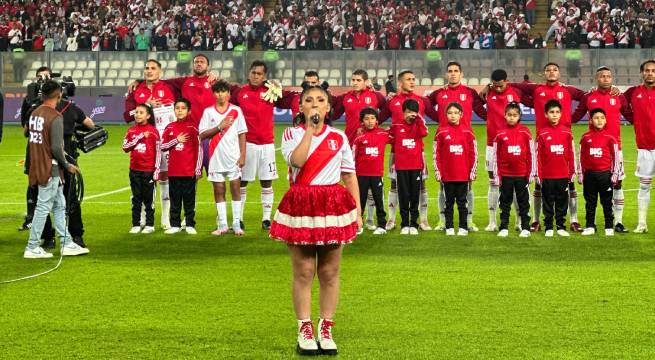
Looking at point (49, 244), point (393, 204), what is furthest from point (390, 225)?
point (49, 244)

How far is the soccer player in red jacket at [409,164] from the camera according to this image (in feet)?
45.1

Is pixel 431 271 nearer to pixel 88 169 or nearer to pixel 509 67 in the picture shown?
pixel 88 169

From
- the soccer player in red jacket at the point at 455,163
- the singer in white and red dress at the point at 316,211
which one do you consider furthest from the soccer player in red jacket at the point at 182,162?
the singer in white and red dress at the point at 316,211

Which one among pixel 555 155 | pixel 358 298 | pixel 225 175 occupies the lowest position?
pixel 358 298

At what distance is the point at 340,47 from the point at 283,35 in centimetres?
255

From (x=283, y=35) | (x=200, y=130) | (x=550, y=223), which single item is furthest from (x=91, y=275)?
(x=283, y=35)

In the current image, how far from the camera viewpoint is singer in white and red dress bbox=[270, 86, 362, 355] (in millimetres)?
7344

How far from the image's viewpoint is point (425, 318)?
28.4 ft

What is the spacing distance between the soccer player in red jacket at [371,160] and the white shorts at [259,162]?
119 centimetres

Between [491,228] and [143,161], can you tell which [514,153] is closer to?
[491,228]

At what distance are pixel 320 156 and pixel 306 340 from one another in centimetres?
126

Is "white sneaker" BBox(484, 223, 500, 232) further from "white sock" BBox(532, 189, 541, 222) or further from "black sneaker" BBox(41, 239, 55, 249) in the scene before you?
"black sneaker" BBox(41, 239, 55, 249)

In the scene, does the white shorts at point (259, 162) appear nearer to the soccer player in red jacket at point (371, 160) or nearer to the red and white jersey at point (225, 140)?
the red and white jersey at point (225, 140)

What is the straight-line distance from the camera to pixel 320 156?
742 cm
